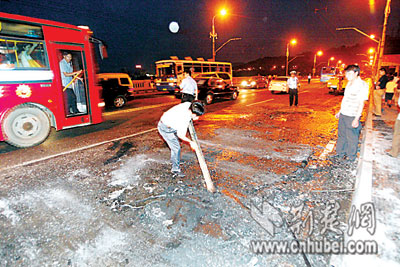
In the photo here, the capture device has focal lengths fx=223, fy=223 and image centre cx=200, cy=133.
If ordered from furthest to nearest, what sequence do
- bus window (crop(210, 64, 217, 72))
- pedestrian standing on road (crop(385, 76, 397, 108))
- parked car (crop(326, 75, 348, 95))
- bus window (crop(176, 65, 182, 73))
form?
bus window (crop(210, 64, 217, 72)) → bus window (crop(176, 65, 182, 73)) → parked car (crop(326, 75, 348, 95)) → pedestrian standing on road (crop(385, 76, 397, 108))

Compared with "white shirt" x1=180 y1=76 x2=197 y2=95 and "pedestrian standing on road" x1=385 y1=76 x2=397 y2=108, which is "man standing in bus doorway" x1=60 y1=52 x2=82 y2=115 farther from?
"pedestrian standing on road" x1=385 y1=76 x2=397 y2=108

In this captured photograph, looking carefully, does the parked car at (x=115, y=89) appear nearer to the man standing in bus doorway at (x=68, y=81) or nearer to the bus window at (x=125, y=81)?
the bus window at (x=125, y=81)

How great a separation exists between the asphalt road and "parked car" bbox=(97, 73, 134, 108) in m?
7.09

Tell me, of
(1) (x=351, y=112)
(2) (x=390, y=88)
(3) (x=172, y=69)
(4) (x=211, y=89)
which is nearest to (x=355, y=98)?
(1) (x=351, y=112)

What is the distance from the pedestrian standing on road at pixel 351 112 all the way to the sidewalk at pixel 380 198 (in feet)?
1.13

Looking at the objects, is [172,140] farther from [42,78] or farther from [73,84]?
[73,84]

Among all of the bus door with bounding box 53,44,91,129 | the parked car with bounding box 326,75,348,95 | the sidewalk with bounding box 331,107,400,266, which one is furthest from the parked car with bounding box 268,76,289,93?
the bus door with bounding box 53,44,91,129

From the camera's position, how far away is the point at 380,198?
3.07m

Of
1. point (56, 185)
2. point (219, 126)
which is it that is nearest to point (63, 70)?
point (56, 185)

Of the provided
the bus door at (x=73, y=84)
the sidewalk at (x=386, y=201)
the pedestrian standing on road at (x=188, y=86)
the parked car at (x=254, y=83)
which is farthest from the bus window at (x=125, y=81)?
the parked car at (x=254, y=83)

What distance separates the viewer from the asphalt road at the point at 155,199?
7.75 feet

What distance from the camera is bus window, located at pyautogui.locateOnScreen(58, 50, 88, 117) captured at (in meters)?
6.75

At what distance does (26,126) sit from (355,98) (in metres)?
7.82

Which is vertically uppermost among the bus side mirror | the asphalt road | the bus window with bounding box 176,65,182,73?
the bus window with bounding box 176,65,182,73
